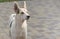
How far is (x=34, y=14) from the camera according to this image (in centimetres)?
473

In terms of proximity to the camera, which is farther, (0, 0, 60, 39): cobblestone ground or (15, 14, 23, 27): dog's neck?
(0, 0, 60, 39): cobblestone ground

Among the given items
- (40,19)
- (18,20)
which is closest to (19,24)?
(18,20)

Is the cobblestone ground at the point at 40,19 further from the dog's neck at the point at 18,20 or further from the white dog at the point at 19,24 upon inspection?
the dog's neck at the point at 18,20

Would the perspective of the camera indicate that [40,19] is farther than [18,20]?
Yes

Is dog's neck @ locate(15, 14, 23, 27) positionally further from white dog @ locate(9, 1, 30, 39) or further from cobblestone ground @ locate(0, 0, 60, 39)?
cobblestone ground @ locate(0, 0, 60, 39)

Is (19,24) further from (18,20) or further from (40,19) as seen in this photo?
(40,19)

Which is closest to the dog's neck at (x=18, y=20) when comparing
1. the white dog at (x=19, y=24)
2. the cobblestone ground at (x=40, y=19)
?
the white dog at (x=19, y=24)

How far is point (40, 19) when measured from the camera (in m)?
4.39

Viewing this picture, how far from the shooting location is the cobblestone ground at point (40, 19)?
3.61 metres

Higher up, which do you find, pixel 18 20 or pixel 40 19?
pixel 18 20

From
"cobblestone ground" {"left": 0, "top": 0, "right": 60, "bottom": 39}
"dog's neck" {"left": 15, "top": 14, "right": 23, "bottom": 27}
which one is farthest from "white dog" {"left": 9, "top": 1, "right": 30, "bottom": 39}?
"cobblestone ground" {"left": 0, "top": 0, "right": 60, "bottom": 39}

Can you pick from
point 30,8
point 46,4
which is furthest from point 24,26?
point 46,4

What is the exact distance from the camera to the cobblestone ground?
3607 millimetres

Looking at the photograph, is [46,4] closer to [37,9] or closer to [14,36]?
[37,9]
